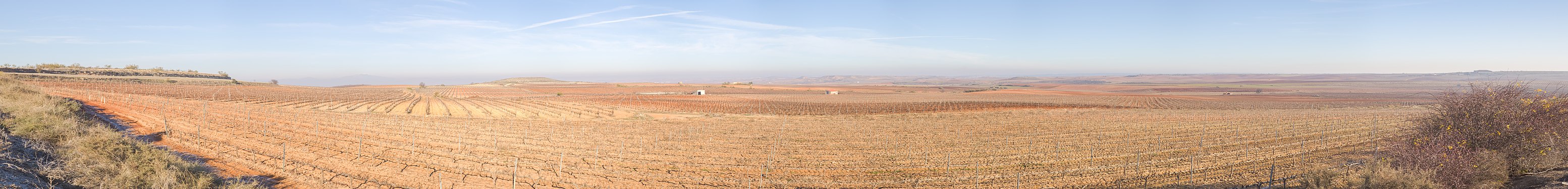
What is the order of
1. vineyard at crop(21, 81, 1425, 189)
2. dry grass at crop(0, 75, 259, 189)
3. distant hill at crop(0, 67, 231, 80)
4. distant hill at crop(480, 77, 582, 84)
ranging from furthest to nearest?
distant hill at crop(480, 77, 582, 84) < distant hill at crop(0, 67, 231, 80) < vineyard at crop(21, 81, 1425, 189) < dry grass at crop(0, 75, 259, 189)

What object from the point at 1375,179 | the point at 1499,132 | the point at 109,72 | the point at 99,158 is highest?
the point at 109,72

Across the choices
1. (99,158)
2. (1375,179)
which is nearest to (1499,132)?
(1375,179)

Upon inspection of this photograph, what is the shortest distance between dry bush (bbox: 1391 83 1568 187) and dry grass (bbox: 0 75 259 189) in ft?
60.7

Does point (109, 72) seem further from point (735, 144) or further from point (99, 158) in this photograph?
point (735, 144)

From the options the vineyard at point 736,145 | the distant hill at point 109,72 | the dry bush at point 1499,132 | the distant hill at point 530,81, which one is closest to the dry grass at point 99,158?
the vineyard at point 736,145

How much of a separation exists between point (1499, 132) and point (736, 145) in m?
14.8

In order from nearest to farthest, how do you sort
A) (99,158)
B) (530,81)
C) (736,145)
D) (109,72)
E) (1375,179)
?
(1375,179) → (99,158) → (736,145) → (109,72) → (530,81)

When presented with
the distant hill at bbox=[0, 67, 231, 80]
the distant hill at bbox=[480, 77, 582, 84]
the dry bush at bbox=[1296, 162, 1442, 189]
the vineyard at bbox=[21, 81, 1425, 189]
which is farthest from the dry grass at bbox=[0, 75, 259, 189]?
the distant hill at bbox=[480, 77, 582, 84]

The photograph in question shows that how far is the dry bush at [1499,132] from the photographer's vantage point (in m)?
10.4

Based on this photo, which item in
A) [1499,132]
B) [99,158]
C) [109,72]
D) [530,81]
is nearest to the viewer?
[99,158]

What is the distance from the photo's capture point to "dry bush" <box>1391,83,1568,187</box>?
410 inches

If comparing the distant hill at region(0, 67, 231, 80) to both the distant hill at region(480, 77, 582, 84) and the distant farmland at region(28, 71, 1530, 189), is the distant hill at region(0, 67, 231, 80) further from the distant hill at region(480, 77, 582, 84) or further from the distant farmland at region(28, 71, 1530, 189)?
the distant hill at region(480, 77, 582, 84)

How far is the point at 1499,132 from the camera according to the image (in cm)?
1071

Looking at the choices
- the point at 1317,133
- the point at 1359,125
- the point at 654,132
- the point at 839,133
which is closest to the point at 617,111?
the point at 654,132
